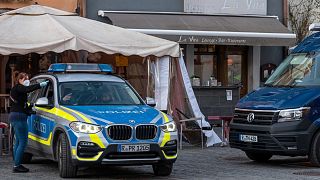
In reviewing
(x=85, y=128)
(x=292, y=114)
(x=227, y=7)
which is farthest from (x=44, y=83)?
(x=227, y=7)

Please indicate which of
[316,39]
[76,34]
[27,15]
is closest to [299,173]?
[316,39]

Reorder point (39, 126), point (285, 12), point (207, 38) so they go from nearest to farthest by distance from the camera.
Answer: point (39, 126) → point (207, 38) → point (285, 12)

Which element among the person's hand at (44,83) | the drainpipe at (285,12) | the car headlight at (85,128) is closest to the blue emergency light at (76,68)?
the person's hand at (44,83)

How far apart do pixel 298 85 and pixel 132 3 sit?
33.9 ft

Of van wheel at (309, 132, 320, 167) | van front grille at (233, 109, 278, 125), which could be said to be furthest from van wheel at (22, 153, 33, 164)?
van wheel at (309, 132, 320, 167)

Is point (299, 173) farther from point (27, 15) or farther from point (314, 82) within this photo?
point (27, 15)

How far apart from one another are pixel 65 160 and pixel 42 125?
54.7 inches

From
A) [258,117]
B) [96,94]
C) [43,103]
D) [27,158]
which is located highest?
[96,94]

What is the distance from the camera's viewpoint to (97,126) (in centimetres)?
1106

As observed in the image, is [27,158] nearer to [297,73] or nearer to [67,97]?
[67,97]

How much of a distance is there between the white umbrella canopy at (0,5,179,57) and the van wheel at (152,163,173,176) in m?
3.86

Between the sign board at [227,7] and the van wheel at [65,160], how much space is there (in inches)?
506

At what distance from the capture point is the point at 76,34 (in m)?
15.1

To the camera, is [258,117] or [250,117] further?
[250,117]
